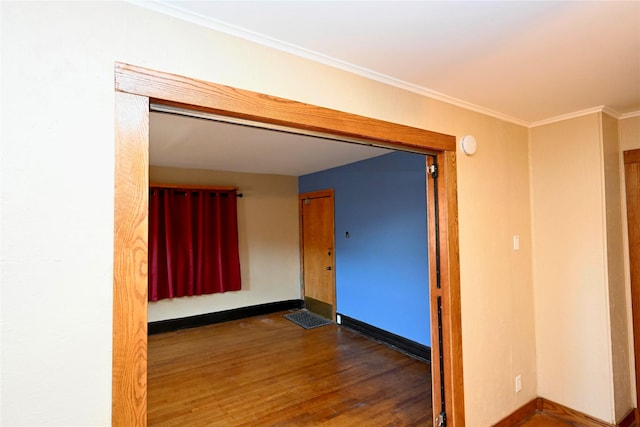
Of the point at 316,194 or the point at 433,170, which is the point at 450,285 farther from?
the point at 316,194

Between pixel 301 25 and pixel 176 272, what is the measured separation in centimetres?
416

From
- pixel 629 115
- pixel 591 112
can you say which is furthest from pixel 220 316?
pixel 629 115

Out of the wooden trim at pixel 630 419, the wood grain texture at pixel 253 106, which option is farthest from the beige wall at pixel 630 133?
the wooden trim at pixel 630 419

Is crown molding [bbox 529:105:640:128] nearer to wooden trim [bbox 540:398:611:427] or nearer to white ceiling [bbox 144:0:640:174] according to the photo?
white ceiling [bbox 144:0:640:174]

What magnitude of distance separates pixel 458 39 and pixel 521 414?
102 inches

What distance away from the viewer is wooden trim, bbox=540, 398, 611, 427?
2.37 meters

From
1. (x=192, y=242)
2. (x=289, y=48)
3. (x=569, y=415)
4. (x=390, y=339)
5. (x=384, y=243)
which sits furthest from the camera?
(x=192, y=242)

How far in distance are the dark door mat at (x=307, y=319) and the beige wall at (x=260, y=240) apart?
15.4 inches

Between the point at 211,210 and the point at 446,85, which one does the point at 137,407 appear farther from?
the point at 211,210

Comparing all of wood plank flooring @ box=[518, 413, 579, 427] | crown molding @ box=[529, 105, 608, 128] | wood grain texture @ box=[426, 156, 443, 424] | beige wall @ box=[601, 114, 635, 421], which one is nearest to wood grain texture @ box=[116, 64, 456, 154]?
wood grain texture @ box=[426, 156, 443, 424]

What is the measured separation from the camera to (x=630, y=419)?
248 centimetres

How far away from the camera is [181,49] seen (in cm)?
127

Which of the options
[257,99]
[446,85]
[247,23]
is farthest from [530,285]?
[247,23]

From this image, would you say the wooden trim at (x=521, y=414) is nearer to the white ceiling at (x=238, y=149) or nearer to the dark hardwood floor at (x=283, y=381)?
the dark hardwood floor at (x=283, y=381)
